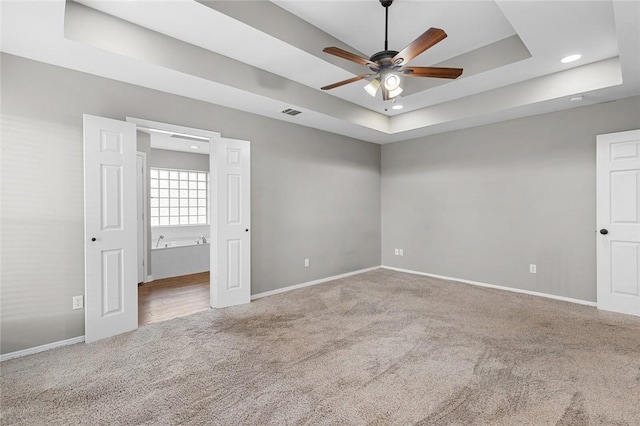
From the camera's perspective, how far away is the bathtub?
5.39 m

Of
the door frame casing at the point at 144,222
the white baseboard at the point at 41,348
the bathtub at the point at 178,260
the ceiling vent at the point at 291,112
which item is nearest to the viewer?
the white baseboard at the point at 41,348

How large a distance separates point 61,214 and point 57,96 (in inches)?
43.2

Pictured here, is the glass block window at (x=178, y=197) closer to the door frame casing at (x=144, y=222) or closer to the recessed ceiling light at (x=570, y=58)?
the door frame casing at (x=144, y=222)

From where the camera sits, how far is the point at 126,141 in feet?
10.1

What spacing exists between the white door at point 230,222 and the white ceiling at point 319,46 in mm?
687

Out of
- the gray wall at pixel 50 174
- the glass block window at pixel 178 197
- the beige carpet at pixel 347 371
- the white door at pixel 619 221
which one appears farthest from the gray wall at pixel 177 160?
the white door at pixel 619 221

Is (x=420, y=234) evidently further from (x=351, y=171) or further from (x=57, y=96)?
(x=57, y=96)

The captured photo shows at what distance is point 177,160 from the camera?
7285 millimetres

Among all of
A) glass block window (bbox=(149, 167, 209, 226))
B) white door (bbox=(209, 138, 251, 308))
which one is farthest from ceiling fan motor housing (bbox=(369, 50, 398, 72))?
glass block window (bbox=(149, 167, 209, 226))

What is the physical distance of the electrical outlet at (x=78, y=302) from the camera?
2896 mm

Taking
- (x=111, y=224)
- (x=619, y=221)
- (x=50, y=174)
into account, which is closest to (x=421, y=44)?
(x=111, y=224)

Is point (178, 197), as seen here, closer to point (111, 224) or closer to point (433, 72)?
point (111, 224)

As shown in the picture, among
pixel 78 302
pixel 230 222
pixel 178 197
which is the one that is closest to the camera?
pixel 78 302

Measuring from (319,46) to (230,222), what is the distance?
2.32 meters
